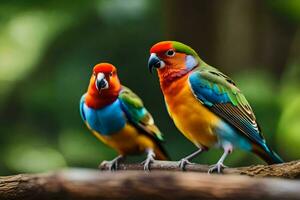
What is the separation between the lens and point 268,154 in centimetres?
168

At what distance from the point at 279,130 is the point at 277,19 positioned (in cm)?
112

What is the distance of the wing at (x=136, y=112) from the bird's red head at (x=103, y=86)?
7 centimetres

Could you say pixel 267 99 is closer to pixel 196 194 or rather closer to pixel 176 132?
pixel 176 132

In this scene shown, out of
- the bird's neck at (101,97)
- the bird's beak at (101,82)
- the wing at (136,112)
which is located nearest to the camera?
the bird's beak at (101,82)

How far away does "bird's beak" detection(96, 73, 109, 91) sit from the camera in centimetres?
145

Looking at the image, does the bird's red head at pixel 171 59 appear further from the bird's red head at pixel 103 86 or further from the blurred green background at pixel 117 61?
the blurred green background at pixel 117 61

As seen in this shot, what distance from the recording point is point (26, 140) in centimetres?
372

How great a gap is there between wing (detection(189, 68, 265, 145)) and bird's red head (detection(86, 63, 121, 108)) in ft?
0.69

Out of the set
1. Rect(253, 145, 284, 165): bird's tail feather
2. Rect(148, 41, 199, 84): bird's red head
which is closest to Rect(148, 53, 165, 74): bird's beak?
Rect(148, 41, 199, 84): bird's red head

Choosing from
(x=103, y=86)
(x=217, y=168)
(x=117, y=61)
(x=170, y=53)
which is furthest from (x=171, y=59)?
(x=117, y=61)

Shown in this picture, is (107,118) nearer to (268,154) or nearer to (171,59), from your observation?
(171,59)

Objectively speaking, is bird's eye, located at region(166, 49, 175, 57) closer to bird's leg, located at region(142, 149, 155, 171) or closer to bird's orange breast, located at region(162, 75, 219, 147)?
bird's orange breast, located at region(162, 75, 219, 147)

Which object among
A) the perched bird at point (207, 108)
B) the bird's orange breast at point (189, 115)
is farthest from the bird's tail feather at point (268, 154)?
the bird's orange breast at point (189, 115)

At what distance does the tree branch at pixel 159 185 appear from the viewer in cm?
114
